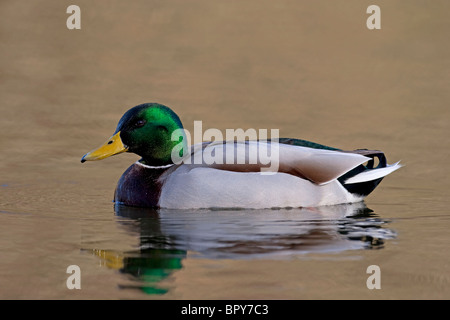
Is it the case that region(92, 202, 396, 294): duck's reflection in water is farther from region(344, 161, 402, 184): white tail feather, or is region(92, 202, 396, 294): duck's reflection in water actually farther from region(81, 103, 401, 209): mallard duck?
region(344, 161, 402, 184): white tail feather

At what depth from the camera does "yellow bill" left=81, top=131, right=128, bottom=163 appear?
805 cm

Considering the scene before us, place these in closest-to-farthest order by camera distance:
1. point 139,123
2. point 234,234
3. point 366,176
A: 1. point 234,234
2. point 139,123
3. point 366,176

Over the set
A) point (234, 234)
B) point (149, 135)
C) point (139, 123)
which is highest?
point (139, 123)

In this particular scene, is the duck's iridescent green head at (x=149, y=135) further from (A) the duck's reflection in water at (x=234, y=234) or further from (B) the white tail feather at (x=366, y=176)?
(B) the white tail feather at (x=366, y=176)

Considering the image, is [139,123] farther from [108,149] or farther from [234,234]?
[234,234]

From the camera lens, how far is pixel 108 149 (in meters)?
8.15

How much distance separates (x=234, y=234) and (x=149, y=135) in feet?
6.13

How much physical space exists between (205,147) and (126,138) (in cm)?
76

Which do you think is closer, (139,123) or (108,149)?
(108,149)

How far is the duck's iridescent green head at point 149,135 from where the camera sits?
822 cm

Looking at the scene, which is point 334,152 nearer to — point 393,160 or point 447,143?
point 393,160

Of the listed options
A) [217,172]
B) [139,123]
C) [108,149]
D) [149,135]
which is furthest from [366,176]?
[108,149]

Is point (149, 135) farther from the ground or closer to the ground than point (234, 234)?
farther from the ground

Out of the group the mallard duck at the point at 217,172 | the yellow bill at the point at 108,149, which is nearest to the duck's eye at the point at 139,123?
the mallard duck at the point at 217,172
